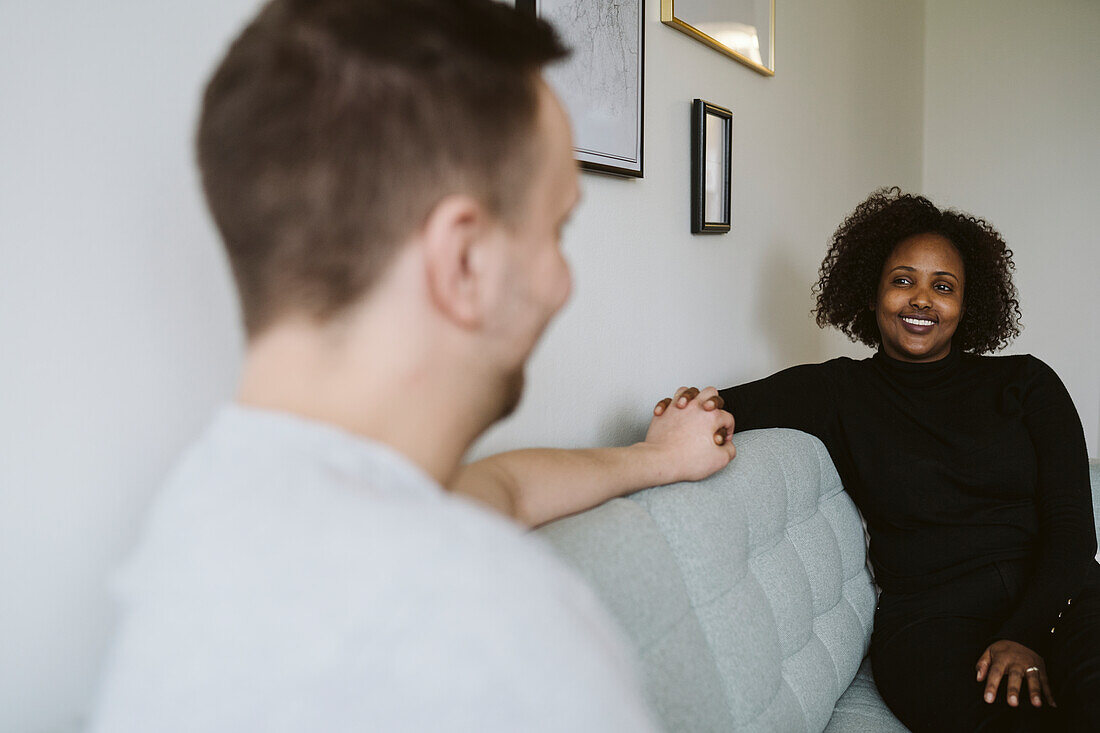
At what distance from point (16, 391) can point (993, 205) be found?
4.04m

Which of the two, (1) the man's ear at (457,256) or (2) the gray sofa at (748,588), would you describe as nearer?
(1) the man's ear at (457,256)

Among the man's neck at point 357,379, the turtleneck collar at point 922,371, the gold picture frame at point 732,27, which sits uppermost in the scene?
the gold picture frame at point 732,27

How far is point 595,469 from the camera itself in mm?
1201

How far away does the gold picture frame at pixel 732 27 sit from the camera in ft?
5.84

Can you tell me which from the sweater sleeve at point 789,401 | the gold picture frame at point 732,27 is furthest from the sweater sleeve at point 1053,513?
the gold picture frame at point 732,27

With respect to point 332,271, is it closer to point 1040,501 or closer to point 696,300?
point 696,300

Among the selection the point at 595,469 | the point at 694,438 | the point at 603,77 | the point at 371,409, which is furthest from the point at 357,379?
the point at 603,77

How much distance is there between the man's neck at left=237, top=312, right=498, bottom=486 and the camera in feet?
1.77

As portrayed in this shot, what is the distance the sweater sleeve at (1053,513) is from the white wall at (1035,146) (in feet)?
6.96

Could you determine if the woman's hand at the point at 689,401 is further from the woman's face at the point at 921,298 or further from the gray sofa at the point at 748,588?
the woman's face at the point at 921,298

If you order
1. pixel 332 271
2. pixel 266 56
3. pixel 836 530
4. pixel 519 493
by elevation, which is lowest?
pixel 836 530

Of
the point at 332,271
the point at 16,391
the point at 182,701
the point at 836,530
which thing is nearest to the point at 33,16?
the point at 16,391

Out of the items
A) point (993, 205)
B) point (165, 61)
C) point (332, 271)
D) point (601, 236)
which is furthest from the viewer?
point (993, 205)

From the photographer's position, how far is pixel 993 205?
12.3ft
